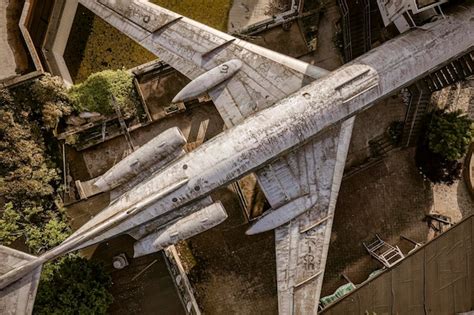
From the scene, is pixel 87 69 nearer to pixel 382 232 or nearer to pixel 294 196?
pixel 294 196

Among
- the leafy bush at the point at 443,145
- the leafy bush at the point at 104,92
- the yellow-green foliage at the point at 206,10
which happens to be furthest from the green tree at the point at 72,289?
the leafy bush at the point at 443,145

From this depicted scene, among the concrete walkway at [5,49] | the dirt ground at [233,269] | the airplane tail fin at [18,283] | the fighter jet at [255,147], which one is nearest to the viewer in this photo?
the airplane tail fin at [18,283]

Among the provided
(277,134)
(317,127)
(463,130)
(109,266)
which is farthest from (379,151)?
(109,266)

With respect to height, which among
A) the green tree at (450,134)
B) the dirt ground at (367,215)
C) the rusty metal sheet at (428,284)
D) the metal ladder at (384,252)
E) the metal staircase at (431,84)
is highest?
the metal staircase at (431,84)

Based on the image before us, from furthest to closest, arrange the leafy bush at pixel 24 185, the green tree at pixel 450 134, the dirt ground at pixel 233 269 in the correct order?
the dirt ground at pixel 233 269 < the green tree at pixel 450 134 < the leafy bush at pixel 24 185

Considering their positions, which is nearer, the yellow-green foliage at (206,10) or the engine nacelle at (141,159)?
the engine nacelle at (141,159)

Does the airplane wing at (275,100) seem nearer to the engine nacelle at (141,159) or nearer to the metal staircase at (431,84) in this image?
the engine nacelle at (141,159)

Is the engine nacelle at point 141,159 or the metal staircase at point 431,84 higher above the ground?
the engine nacelle at point 141,159

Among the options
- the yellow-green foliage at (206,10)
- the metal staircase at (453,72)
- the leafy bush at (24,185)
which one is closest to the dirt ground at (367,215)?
the metal staircase at (453,72)
